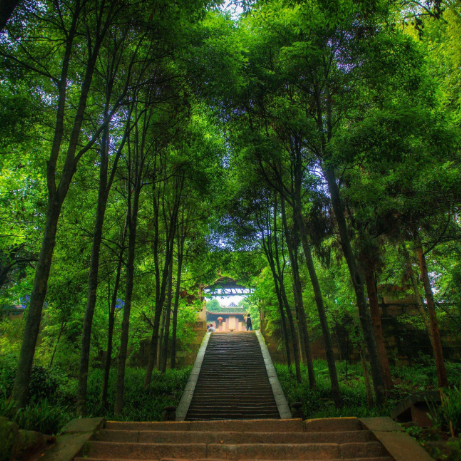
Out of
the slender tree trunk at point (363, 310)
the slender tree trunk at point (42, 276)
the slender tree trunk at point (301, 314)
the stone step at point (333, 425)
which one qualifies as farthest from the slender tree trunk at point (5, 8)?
the slender tree trunk at point (301, 314)

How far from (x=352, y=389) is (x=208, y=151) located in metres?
8.51

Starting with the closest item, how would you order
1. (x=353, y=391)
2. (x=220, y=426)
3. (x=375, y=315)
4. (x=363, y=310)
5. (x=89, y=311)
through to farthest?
(x=220, y=426) < (x=89, y=311) < (x=363, y=310) < (x=353, y=391) < (x=375, y=315)

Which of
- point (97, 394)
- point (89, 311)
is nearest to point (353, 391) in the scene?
point (97, 394)

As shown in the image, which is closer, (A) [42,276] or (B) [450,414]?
(B) [450,414]

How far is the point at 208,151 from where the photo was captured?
10.0 metres

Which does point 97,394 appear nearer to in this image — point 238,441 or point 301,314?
point 301,314

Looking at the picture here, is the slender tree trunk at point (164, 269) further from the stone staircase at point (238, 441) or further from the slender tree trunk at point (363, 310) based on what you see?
the slender tree trunk at point (363, 310)

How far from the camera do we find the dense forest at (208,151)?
5711mm

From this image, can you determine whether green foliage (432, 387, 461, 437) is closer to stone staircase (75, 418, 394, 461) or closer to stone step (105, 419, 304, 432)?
stone staircase (75, 418, 394, 461)

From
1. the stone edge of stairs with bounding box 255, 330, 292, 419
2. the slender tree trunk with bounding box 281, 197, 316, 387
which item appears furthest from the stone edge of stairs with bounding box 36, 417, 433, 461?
the slender tree trunk with bounding box 281, 197, 316, 387

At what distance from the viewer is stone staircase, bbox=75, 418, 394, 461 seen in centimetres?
387

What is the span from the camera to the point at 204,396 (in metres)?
10.3

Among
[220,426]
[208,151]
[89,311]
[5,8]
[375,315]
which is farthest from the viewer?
[375,315]

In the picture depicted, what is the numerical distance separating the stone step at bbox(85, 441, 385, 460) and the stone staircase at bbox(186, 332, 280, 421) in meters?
5.09
